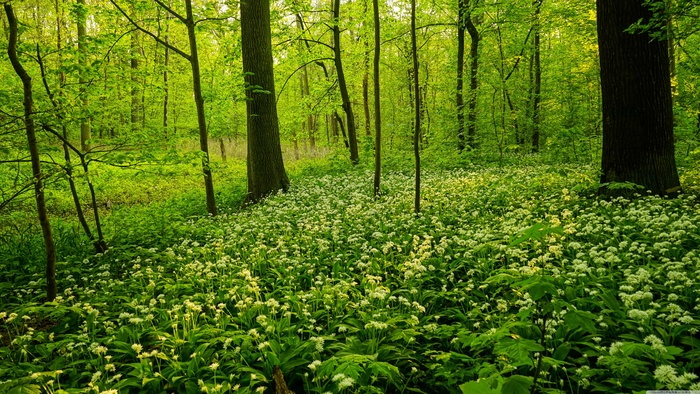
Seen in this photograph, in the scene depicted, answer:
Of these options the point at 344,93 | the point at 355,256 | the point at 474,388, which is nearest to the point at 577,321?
the point at 474,388

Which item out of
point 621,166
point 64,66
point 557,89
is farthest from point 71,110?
point 557,89

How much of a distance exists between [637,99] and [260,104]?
9.70 metres

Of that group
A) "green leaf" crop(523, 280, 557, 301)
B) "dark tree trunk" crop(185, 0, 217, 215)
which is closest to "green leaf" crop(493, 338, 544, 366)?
"green leaf" crop(523, 280, 557, 301)

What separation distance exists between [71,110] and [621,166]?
10460 millimetres

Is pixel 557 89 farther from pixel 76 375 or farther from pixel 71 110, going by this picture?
pixel 76 375

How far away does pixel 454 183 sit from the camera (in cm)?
1095

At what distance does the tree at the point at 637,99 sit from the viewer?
6.97 m

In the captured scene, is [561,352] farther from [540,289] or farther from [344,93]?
[344,93]

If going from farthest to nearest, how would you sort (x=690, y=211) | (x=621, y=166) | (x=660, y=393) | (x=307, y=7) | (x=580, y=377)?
(x=307, y=7)
(x=621, y=166)
(x=690, y=211)
(x=580, y=377)
(x=660, y=393)

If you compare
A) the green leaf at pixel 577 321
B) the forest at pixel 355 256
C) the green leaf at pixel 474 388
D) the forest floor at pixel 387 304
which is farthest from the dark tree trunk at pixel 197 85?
the green leaf at pixel 577 321

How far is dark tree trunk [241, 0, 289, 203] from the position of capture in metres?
12.0

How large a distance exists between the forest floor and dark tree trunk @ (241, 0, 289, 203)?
3.22 m

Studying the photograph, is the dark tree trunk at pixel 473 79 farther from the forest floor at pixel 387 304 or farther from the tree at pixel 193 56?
the tree at pixel 193 56

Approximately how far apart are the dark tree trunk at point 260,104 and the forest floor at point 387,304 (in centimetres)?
322
